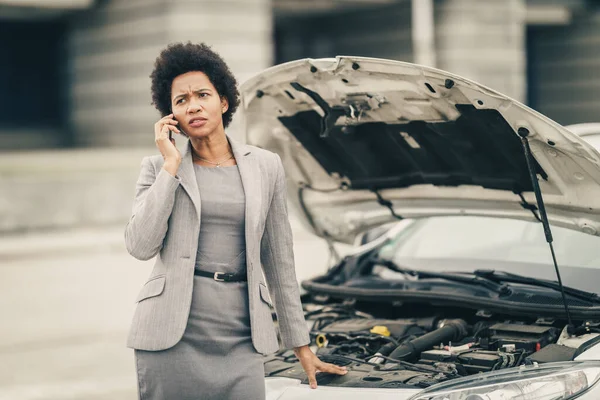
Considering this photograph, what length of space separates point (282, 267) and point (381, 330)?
983mm

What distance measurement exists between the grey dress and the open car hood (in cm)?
86

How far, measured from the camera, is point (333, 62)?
371 cm

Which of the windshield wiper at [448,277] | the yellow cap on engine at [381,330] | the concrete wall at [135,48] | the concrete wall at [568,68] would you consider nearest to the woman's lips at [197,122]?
the yellow cap on engine at [381,330]

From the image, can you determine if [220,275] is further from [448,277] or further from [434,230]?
[434,230]

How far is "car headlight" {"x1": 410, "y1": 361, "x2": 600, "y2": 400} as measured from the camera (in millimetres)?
3105

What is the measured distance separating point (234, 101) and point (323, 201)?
1580mm

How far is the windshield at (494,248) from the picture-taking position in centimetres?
399

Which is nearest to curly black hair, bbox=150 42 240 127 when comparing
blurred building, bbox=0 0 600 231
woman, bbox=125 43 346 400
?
woman, bbox=125 43 346 400

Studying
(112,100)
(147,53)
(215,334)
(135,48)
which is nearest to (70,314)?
(215,334)

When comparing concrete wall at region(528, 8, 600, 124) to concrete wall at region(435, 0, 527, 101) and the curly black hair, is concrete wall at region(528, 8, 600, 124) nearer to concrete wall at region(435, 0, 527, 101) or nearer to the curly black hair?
concrete wall at region(435, 0, 527, 101)

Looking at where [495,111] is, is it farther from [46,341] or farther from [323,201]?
[46,341]

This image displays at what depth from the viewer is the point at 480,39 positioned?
888 inches

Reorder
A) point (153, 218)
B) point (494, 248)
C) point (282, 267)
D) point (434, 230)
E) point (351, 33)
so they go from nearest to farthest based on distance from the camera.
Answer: point (153, 218) → point (282, 267) → point (494, 248) → point (434, 230) → point (351, 33)

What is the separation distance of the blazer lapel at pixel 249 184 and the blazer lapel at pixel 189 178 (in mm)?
155
